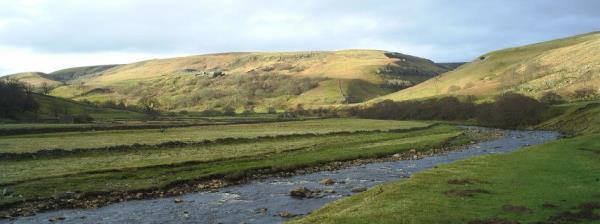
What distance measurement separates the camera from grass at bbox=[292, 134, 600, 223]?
28922 mm

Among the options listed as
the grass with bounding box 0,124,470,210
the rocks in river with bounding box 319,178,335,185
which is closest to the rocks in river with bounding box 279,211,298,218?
the rocks in river with bounding box 319,178,335,185

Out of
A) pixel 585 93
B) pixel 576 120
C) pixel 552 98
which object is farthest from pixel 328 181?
pixel 585 93

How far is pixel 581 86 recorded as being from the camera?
625 feet

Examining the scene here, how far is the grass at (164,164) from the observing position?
47.4 metres

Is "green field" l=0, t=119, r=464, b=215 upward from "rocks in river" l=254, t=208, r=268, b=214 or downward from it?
upward

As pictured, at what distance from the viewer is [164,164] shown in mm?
59594

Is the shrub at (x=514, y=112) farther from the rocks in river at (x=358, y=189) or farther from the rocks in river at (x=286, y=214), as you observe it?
the rocks in river at (x=286, y=214)

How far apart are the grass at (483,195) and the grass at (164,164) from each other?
21.9m

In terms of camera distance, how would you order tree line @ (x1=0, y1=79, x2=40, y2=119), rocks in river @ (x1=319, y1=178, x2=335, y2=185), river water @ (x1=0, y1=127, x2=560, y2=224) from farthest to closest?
tree line @ (x1=0, y1=79, x2=40, y2=119)
rocks in river @ (x1=319, y1=178, x2=335, y2=185)
river water @ (x1=0, y1=127, x2=560, y2=224)

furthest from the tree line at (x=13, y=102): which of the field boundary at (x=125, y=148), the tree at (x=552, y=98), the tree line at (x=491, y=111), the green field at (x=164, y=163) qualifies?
the tree at (x=552, y=98)

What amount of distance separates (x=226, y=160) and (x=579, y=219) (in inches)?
1794

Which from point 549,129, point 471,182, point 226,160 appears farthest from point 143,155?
point 549,129

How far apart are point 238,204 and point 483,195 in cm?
1907

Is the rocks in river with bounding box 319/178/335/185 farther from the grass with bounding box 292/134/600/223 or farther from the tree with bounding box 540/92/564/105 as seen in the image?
the tree with bounding box 540/92/564/105
